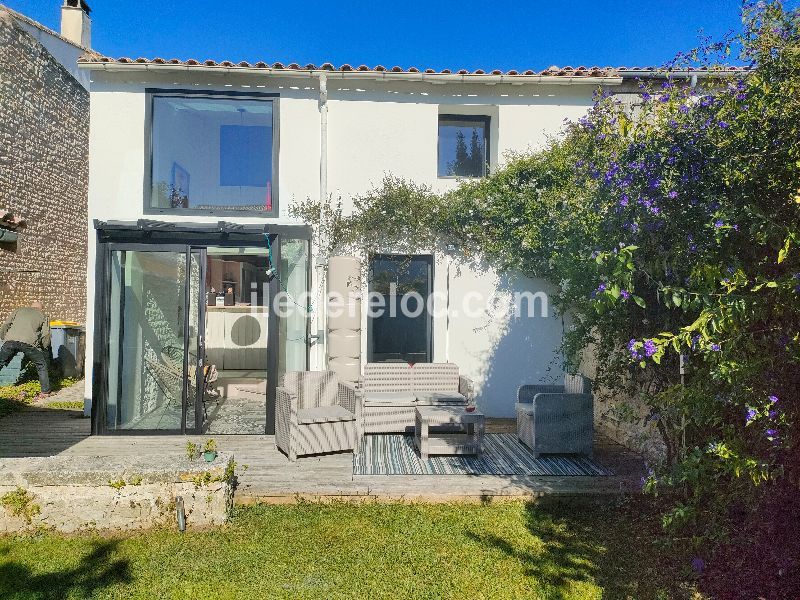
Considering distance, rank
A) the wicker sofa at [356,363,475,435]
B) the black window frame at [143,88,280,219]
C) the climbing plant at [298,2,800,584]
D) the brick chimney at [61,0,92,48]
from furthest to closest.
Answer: the brick chimney at [61,0,92,48], the black window frame at [143,88,280,219], the wicker sofa at [356,363,475,435], the climbing plant at [298,2,800,584]

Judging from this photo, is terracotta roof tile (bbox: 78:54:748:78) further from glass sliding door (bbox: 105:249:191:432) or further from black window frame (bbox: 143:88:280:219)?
glass sliding door (bbox: 105:249:191:432)

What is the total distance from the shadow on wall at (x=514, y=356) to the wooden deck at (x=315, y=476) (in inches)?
66.9

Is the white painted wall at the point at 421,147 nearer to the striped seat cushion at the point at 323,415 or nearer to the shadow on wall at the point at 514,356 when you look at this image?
the shadow on wall at the point at 514,356

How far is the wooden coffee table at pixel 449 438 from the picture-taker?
654cm

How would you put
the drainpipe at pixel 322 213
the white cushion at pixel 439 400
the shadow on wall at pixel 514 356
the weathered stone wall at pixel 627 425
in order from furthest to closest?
the shadow on wall at pixel 514 356 < the drainpipe at pixel 322 213 < the white cushion at pixel 439 400 < the weathered stone wall at pixel 627 425

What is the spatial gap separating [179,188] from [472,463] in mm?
6255

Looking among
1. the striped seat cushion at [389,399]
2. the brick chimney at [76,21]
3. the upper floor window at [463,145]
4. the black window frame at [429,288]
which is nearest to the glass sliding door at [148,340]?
the striped seat cushion at [389,399]

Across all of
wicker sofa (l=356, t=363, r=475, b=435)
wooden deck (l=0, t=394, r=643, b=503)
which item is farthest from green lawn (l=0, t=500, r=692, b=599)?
wicker sofa (l=356, t=363, r=475, b=435)

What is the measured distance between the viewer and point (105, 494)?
4.61 metres

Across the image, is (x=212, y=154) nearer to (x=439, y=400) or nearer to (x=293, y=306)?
(x=293, y=306)

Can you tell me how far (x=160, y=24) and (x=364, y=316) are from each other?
10956 millimetres

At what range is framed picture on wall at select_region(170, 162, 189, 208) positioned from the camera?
859 centimetres

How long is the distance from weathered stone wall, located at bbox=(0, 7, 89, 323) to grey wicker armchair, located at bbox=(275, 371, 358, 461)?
8744 millimetres

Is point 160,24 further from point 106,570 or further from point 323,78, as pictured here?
point 106,570
